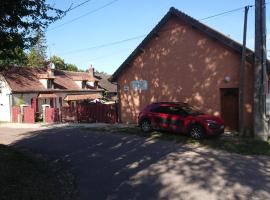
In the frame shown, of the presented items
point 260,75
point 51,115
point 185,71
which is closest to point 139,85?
point 185,71

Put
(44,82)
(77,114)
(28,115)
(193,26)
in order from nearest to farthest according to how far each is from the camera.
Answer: (193,26) < (77,114) < (28,115) < (44,82)

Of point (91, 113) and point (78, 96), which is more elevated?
point (78, 96)

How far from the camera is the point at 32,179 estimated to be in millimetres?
10266

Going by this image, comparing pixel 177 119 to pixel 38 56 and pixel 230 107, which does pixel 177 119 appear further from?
pixel 38 56

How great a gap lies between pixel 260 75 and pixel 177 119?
14.3ft

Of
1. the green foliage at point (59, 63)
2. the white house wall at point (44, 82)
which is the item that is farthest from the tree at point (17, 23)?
the green foliage at point (59, 63)

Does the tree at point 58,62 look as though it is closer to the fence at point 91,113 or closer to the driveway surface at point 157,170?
the fence at point 91,113

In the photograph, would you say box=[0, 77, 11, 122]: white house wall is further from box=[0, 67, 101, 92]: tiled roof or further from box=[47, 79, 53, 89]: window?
box=[47, 79, 53, 89]: window

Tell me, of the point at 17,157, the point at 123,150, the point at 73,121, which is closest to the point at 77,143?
the point at 123,150

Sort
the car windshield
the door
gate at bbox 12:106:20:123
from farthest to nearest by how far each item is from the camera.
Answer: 1. gate at bbox 12:106:20:123
2. the door
3. the car windshield

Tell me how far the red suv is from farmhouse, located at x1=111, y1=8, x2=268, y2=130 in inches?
97.5

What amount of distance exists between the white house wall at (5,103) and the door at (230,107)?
24.2 metres

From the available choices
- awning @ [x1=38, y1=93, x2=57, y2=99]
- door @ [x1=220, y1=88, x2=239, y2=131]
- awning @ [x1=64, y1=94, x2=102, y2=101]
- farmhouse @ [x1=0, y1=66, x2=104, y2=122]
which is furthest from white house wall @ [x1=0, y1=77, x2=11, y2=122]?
door @ [x1=220, y1=88, x2=239, y2=131]

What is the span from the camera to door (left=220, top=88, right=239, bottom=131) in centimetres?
1967
